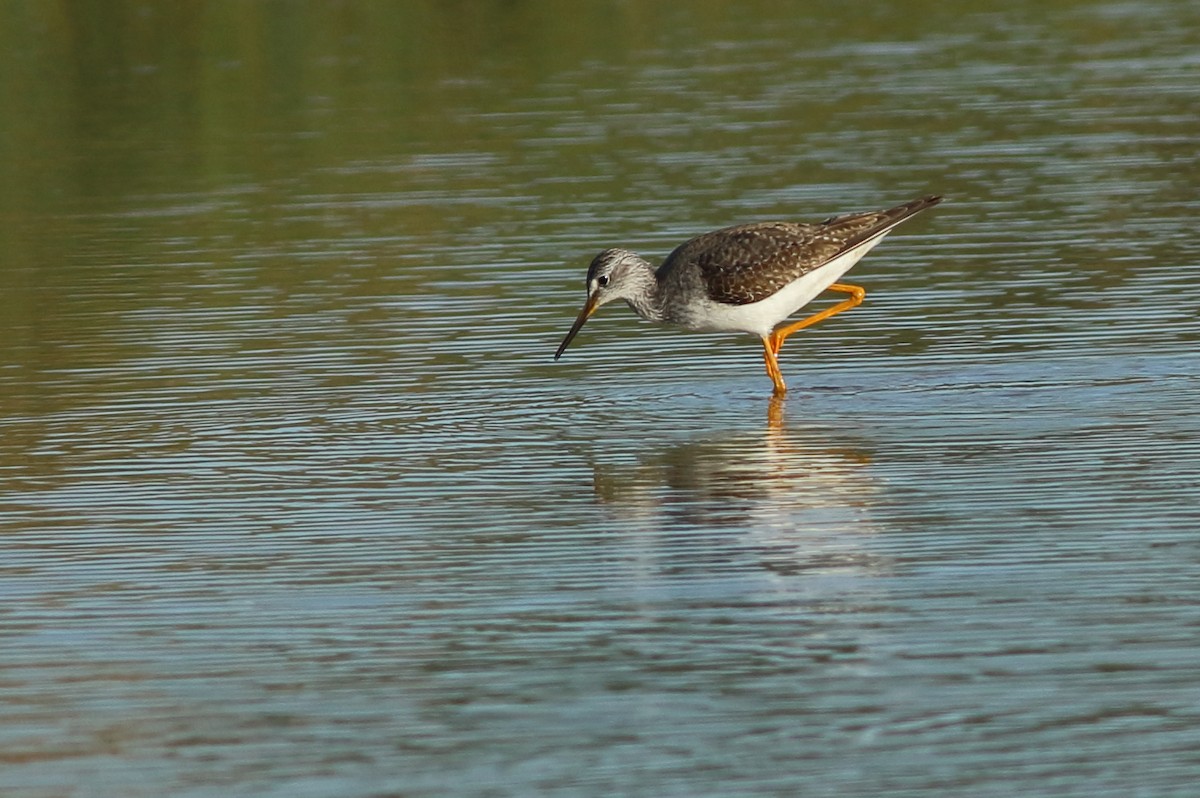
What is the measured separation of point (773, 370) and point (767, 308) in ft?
1.41

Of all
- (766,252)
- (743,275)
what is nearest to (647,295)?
(743,275)

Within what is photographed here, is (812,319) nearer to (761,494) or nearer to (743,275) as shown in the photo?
(743,275)

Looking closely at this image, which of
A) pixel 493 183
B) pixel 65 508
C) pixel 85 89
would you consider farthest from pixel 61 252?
pixel 85 89

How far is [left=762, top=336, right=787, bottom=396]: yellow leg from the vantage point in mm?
15148

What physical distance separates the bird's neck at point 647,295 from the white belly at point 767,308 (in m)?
0.23

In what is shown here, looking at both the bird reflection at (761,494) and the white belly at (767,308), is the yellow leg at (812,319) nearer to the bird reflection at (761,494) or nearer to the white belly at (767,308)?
the white belly at (767,308)

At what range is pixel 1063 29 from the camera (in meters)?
35.8

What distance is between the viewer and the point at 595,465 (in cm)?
1304

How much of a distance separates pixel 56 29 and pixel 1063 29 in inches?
698

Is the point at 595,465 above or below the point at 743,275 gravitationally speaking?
below

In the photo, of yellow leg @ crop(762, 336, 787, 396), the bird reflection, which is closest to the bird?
yellow leg @ crop(762, 336, 787, 396)

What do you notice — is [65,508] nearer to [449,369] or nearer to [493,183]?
[449,369]

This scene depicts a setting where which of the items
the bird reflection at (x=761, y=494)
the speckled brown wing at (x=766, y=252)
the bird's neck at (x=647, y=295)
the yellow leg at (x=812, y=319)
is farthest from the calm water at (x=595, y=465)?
the speckled brown wing at (x=766, y=252)

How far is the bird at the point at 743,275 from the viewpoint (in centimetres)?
1527
